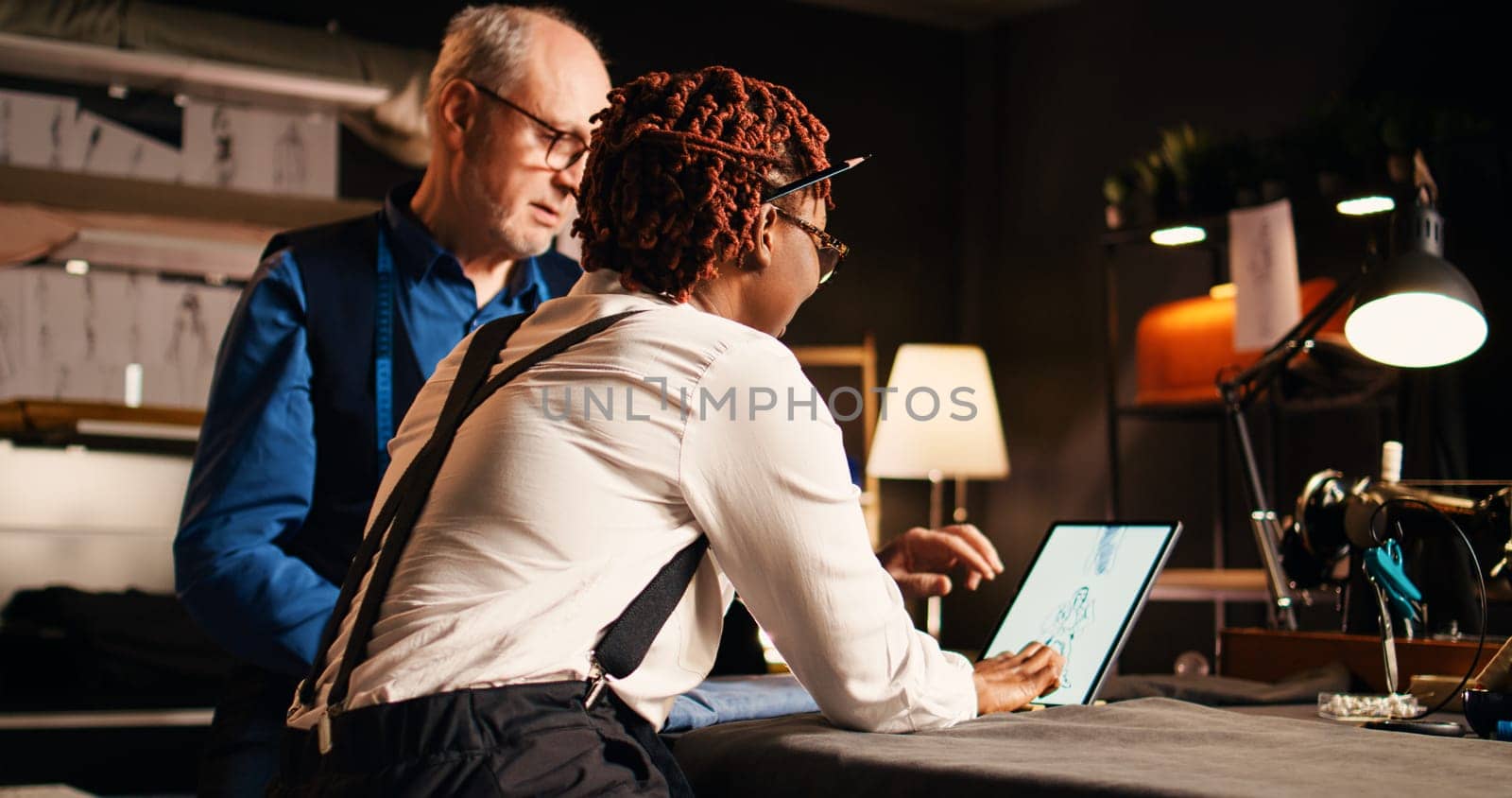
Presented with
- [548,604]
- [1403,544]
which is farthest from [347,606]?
[1403,544]

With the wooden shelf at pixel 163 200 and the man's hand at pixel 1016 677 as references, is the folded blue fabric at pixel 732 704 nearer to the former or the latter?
the man's hand at pixel 1016 677

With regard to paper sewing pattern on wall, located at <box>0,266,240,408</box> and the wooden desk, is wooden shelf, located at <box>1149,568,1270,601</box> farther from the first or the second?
paper sewing pattern on wall, located at <box>0,266,240,408</box>

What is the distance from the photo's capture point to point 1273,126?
179 inches

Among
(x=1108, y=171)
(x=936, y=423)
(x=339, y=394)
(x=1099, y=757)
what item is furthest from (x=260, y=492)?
(x=1108, y=171)

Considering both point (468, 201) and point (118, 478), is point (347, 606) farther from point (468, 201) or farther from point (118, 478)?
point (118, 478)

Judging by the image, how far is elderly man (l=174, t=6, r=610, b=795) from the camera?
1.48 m

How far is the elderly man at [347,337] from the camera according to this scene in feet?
4.84

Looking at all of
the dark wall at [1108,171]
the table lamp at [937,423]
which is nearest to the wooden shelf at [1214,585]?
the dark wall at [1108,171]

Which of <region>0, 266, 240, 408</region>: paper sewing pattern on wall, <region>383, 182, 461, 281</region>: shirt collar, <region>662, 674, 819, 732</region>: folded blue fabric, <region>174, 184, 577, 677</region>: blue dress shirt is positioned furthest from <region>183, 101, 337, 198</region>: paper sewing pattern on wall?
<region>662, 674, 819, 732</region>: folded blue fabric

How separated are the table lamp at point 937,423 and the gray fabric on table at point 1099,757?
3404 mm

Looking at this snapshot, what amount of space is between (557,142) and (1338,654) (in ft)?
3.69

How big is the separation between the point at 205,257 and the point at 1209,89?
336 centimetres

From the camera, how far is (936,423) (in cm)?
465

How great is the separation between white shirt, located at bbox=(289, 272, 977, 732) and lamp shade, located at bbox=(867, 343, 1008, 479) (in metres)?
3.53
